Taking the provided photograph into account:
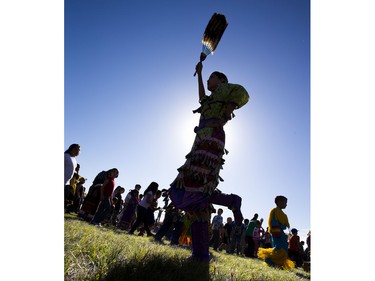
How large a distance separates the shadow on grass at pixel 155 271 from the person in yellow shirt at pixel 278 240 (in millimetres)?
4196

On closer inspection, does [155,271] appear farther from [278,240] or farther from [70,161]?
[278,240]

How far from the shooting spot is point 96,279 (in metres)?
1.82

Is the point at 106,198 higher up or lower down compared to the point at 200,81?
lower down

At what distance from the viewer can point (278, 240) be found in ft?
20.8

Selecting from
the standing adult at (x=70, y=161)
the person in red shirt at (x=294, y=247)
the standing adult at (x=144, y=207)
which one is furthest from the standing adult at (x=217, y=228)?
the standing adult at (x=70, y=161)

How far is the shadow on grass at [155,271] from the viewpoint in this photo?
1.92 meters

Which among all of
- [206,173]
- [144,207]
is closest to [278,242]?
[206,173]

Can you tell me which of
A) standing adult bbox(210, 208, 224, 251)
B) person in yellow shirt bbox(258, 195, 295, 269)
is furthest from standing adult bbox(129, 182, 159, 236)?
standing adult bbox(210, 208, 224, 251)

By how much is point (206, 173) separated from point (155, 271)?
1.12 metres

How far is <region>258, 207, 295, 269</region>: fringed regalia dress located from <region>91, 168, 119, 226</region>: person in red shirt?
450cm

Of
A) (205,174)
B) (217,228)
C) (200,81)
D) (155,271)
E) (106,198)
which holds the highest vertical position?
(200,81)

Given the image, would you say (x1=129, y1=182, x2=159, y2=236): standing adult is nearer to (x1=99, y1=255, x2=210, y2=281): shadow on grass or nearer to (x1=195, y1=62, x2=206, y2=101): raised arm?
(x1=195, y1=62, x2=206, y2=101): raised arm
